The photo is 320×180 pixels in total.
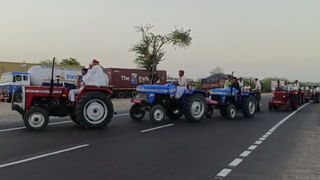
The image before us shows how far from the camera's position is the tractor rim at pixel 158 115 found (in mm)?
16344

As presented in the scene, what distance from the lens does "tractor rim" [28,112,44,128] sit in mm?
13047

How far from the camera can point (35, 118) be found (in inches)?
516

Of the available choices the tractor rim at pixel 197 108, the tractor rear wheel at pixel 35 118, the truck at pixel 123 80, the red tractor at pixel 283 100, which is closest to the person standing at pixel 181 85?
the tractor rim at pixel 197 108

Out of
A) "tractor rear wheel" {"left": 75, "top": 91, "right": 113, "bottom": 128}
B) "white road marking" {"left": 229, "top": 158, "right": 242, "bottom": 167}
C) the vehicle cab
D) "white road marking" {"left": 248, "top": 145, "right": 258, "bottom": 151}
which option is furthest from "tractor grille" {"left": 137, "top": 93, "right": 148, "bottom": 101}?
the vehicle cab

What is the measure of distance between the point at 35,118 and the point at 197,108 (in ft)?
23.1

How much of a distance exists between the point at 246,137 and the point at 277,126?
399 cm

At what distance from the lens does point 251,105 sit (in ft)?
68.5

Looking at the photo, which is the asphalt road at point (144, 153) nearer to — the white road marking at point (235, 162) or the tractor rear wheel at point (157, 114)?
the white road marking at point (235, 162)

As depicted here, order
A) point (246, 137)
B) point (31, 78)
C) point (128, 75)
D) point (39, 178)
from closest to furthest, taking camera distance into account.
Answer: point (39, 178)
point (246, 137)
point (31, 78)
point (128, 75)

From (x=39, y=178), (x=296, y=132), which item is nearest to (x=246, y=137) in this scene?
(x=296, y=132)

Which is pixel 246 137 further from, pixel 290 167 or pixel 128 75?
pixel 128 75

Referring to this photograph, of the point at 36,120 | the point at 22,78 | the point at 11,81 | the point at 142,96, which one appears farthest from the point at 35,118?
the point at 22,78

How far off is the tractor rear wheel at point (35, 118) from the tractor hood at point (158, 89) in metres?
4.71

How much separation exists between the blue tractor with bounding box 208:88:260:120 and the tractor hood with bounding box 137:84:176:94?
323 cm
